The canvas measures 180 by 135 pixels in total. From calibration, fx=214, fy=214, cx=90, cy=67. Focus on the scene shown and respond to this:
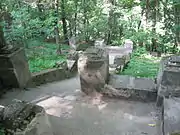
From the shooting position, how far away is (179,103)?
409cm

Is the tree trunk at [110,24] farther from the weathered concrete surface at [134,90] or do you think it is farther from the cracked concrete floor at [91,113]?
the cracked concrete floor at [91,113]

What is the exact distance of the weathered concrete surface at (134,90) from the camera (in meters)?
4.78

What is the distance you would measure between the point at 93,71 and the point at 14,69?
192 centimetres

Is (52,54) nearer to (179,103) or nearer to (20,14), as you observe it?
(20,14)

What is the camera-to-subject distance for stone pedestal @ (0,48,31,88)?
5068 mm

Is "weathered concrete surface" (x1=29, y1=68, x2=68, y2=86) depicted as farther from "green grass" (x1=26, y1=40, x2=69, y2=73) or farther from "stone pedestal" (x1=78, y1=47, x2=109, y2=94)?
"stone pedestal" (x1=78, y1=47, x2=109, y2=94)

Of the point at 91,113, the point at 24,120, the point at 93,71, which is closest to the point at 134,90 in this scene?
the point at 93,71

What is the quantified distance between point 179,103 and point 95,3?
10.5m

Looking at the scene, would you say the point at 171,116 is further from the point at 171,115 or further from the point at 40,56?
the point at 40,56

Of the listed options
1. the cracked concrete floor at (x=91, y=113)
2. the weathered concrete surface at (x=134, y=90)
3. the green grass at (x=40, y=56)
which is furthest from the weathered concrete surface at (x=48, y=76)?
the weathered concrete surface at (x=134, y=90)

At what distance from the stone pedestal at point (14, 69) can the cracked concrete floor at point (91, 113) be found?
28 centimetres

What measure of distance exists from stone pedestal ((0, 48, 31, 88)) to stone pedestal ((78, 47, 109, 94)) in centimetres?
154

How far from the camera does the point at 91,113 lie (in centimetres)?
445

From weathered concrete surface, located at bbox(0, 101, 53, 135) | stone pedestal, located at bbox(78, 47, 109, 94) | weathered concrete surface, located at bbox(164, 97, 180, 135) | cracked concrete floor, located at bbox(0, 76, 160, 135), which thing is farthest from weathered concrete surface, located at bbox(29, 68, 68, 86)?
weathered concrete surface, located at bbox(164, 97, 180, 135)
